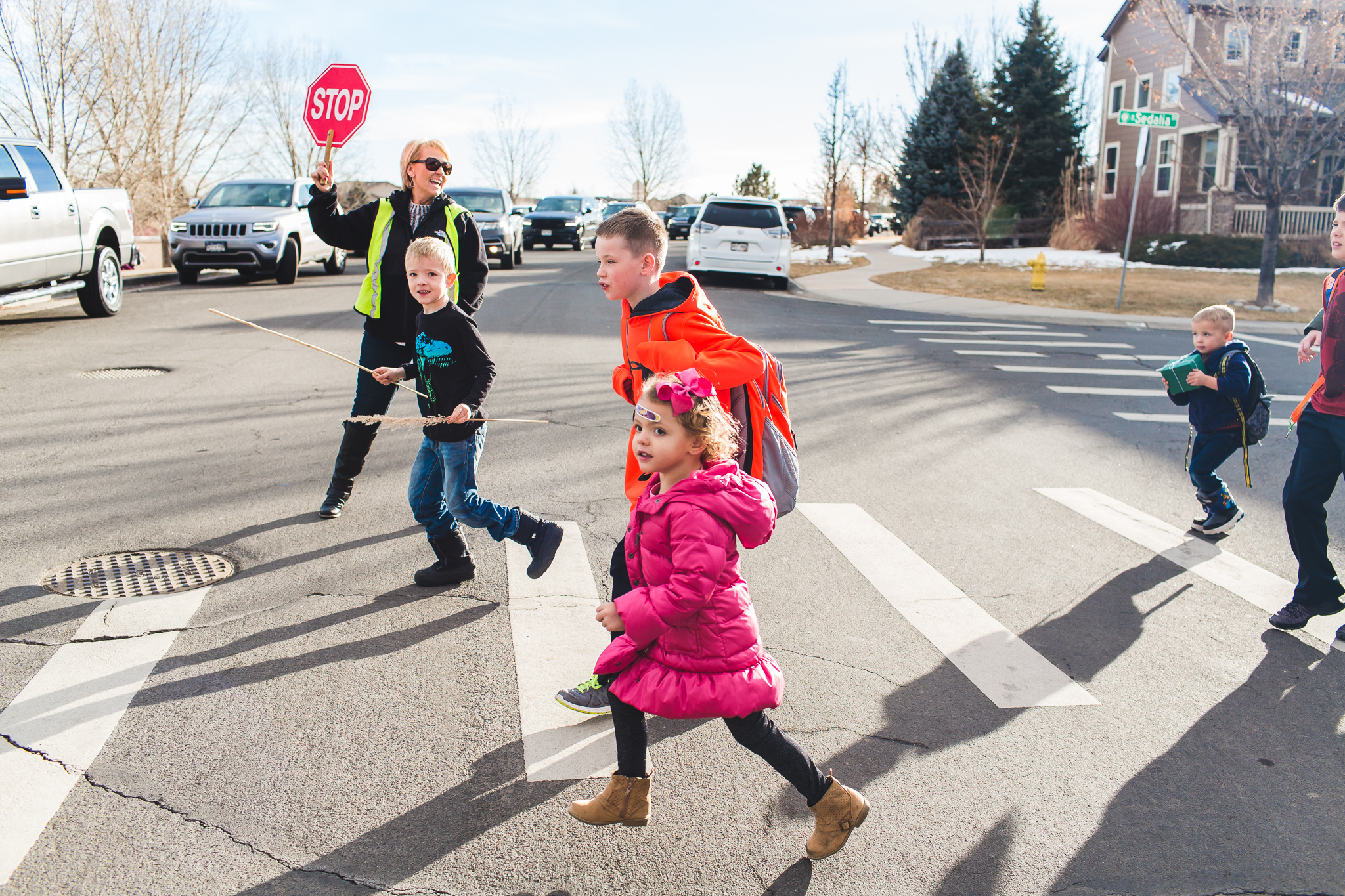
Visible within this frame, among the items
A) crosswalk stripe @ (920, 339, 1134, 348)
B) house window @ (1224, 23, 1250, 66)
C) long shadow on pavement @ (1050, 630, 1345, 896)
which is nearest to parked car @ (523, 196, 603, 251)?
house window @ (1224, 23, 1250, 66)

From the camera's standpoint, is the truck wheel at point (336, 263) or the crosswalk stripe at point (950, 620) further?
the truck wheel at point (336, 263)

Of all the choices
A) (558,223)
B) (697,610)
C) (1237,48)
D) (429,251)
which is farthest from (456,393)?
(558,223)

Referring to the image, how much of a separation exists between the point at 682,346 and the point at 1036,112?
4201cm

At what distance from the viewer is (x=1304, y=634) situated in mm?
4457

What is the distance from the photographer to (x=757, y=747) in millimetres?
2654

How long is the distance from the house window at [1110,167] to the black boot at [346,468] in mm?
41963

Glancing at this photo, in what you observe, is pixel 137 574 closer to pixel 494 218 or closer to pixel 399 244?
pixel 399 244

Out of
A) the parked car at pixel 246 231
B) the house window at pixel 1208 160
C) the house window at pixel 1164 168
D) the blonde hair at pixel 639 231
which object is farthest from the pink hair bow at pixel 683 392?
the house window at pixel 1164 168

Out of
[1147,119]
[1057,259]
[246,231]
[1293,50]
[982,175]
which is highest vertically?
[1293,50]

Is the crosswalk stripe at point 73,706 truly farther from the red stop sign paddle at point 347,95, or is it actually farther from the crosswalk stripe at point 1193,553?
the red stop sign paddle at point 347,95

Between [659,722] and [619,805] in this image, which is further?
[659,722]

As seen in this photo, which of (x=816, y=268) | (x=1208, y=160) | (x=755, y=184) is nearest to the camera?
(x=816, y=268)

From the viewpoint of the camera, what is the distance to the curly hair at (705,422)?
2.53 meters

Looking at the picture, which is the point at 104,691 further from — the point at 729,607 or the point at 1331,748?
the point at 1331,748
